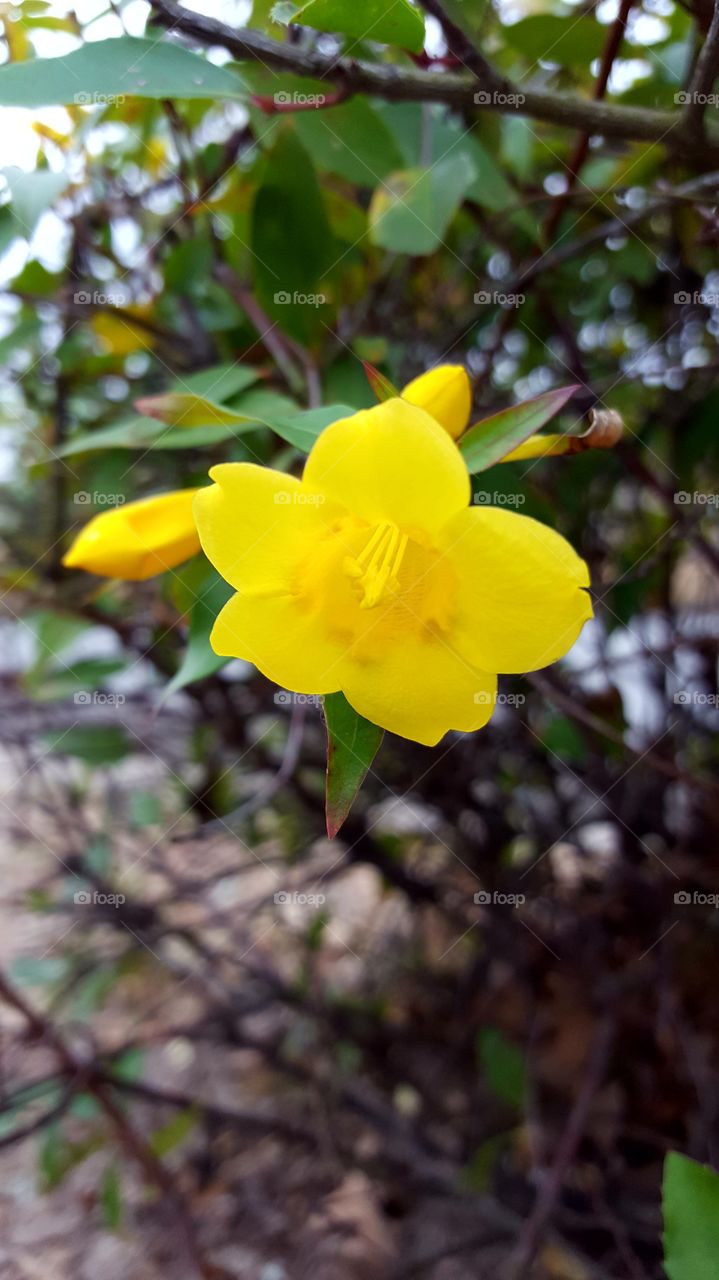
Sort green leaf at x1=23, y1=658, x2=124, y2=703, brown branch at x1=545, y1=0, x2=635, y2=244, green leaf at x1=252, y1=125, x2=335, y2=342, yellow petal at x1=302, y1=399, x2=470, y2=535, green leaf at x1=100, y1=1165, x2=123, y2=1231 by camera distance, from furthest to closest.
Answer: green leaf at x1=23, y1=658, x2=124, y2=703 → green leaf at x1=100, y1=1165, x2=123, y2=1231 → green leaf at x1=252, y1=125, x2=335, y2=342 → brown branch at x1=545, y1=0, x2=635, y2=244 → yellow petal at x1=302, y1=399, x2=470, y2=535

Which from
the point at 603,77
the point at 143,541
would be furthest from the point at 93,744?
the point at 603,77

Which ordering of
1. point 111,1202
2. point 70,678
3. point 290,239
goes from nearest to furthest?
point 290,239
point 111,1202
point 70,678

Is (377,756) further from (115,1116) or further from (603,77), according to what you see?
(603,77)

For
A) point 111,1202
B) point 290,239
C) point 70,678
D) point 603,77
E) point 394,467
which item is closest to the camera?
point 394,467

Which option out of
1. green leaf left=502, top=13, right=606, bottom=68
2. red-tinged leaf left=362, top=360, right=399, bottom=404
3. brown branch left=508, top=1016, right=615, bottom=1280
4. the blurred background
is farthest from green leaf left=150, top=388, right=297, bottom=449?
brown branch left=508, top=1016, right=615, bottom=1280

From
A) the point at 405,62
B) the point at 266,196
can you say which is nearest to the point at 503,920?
the point at 266,196

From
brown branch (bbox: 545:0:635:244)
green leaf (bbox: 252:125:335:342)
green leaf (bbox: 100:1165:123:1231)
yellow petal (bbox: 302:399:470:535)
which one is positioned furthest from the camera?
green leaf (bbox: 100:1165:123:1231)

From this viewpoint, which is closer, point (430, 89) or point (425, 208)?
point (430, 89)

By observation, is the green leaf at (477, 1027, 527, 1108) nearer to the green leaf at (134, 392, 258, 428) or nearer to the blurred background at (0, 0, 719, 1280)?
the blurred background at (0, 0, 719, 1280)
